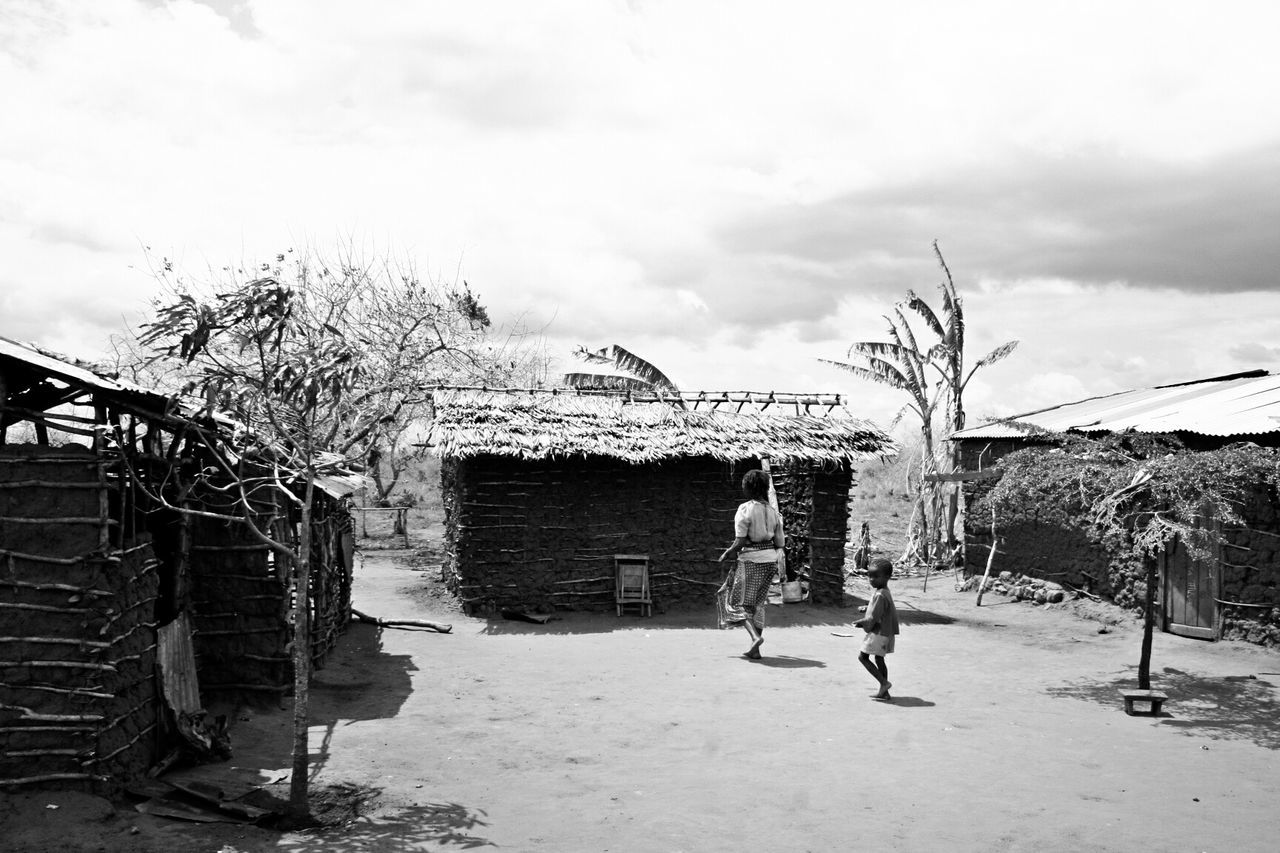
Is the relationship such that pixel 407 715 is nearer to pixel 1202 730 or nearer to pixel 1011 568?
pixel 1202 730

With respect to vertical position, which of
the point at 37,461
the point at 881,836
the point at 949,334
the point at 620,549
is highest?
the point at 949,334

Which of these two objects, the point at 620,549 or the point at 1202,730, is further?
the point at 620,549

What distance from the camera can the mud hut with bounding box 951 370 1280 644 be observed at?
11312 mm

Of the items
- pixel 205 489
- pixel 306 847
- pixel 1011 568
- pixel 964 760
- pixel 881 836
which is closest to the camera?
pixel 306 847

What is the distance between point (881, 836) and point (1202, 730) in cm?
420

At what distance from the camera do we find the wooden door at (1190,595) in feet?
39.1

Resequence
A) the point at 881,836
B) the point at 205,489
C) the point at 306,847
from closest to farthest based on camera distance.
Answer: the point at 306,847 < the point at 881,836 < the point at 205,489

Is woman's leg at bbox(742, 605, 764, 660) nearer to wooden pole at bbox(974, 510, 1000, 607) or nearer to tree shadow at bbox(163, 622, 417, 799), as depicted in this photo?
tree shadow at bbox(163, 622, 417, 799)

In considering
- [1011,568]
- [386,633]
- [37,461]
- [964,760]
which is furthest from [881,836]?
[1011,568]

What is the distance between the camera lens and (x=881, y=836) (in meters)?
5.83

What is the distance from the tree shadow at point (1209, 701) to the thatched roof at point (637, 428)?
5.02m

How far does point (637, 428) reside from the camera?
13.6 m

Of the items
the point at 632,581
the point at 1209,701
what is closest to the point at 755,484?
the point at 632,581

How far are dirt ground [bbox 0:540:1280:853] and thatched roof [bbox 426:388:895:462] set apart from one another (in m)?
2.34
